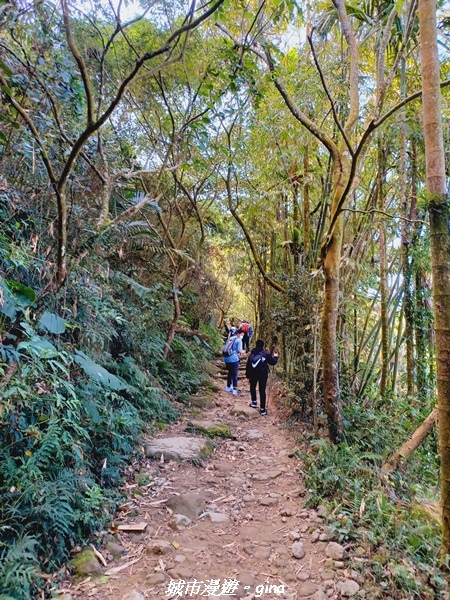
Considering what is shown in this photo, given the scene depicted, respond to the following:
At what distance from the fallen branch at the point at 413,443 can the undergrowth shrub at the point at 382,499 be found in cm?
11

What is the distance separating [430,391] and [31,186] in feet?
19.0

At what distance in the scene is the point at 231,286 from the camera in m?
16.8

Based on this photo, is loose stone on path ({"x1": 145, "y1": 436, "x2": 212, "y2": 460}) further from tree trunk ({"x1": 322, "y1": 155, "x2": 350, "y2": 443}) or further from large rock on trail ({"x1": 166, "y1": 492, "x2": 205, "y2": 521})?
tree trunk ({"x1": 322, "y1": 155, "x2": 350, "y2": 443})

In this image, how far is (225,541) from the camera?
273cm

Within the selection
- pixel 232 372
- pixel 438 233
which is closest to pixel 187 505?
pixel 438 233

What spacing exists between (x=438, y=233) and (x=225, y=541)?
108 inches

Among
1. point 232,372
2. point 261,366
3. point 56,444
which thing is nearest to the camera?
point 56,444

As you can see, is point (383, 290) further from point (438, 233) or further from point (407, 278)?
point (438, 233)

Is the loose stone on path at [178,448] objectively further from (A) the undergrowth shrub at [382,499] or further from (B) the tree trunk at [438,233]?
(B) the tree trunk at [438,233]

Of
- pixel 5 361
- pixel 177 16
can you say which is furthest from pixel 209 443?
pixel 177 16

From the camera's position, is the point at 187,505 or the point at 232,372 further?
the point at 232,372

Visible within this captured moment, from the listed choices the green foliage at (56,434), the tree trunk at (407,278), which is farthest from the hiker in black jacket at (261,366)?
the green foliage at (56,434)

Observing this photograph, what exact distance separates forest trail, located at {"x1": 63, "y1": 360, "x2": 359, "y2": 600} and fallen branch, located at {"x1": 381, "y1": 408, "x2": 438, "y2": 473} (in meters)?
0.91

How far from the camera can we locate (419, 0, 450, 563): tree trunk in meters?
2.09
